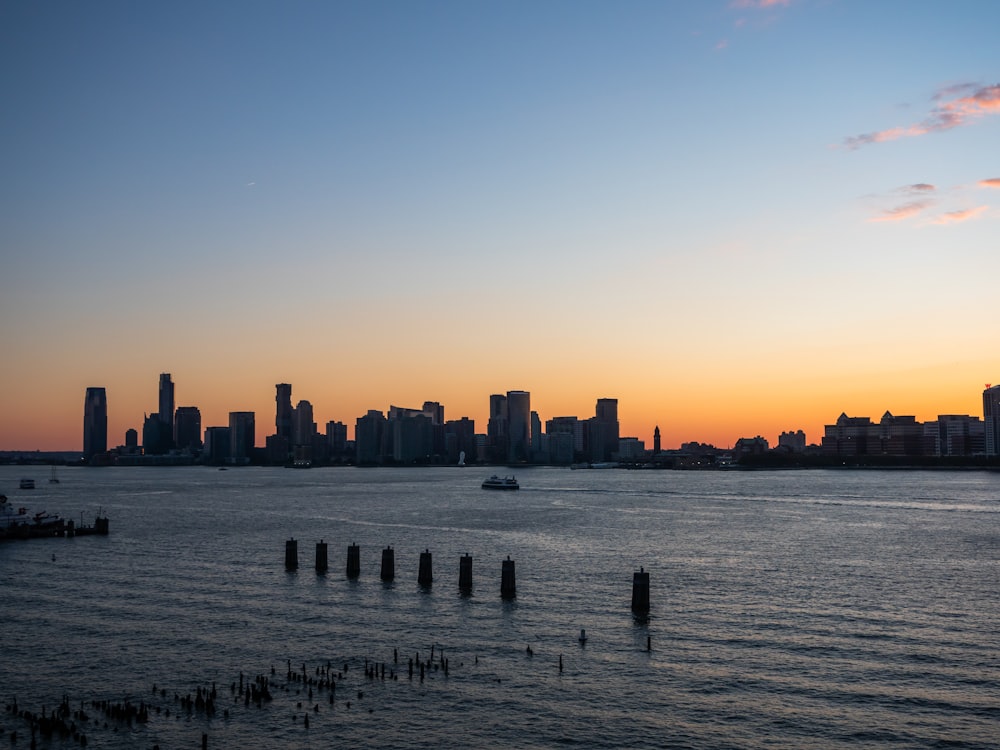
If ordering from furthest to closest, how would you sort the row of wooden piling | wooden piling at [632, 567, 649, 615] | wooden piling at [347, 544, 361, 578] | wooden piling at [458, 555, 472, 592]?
wooden piling at [347, 544, 361, 578]
wooden piling at [458, 555, 472, 592]
the row of wooden piling
wooden piling at [632, 567, 649, 615]

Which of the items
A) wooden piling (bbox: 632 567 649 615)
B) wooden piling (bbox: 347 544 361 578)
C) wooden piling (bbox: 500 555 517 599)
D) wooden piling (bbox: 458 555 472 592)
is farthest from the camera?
wooden piling (bbox: 347 544 361 578)

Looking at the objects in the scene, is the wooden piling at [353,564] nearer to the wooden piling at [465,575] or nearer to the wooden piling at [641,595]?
the wooden piling at [465,575]

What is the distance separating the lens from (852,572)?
78.9 meters

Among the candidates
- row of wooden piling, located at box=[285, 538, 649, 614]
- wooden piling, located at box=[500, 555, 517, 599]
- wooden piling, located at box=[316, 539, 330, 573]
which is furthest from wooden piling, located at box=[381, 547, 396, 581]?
wooden piling, located at box=[500, 555, 517, 599]

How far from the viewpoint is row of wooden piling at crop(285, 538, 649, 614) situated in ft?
195

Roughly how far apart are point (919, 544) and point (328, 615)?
7158cm

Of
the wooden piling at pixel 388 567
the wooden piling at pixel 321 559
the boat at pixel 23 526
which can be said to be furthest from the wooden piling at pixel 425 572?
the boat at pixel 23 526

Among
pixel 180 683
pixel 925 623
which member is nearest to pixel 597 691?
pixel 180 683

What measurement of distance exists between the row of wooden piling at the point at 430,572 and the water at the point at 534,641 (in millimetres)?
1153

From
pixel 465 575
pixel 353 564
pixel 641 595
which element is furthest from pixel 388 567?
pixel 641 595

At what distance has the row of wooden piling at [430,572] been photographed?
195ft

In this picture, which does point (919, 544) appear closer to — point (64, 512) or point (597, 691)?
point (597, 691)

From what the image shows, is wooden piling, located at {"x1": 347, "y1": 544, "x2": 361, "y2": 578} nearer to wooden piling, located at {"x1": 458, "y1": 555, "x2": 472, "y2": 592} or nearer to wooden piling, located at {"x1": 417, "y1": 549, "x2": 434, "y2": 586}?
wooden piling, located at {"x1": 417, "y1": 549, "x2": 434, "y2": 586}

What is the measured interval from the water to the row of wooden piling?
3.78 feet
